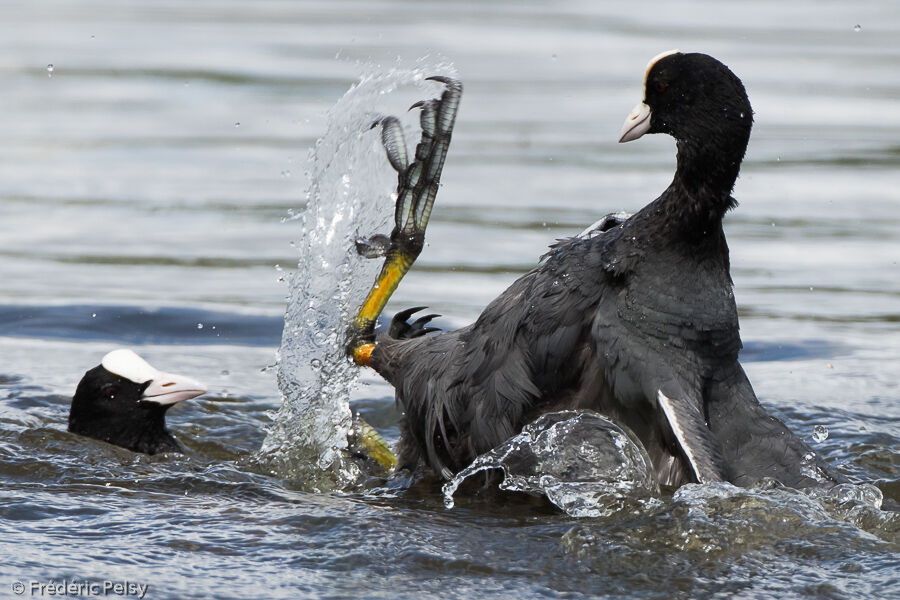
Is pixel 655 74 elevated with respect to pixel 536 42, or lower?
lower

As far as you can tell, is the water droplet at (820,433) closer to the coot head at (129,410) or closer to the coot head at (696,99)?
the coot head at (696,99)

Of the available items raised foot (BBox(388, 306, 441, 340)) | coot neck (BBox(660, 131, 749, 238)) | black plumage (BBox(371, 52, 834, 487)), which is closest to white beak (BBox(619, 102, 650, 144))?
black plumage (BBox(371, 52, 834, 487))

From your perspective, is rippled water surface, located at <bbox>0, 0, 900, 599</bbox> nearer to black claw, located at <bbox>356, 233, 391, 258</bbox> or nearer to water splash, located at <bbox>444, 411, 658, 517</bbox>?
water splash, located at <bbox>444, 411, 658, 517</bbox>

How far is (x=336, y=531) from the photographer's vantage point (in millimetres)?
4035

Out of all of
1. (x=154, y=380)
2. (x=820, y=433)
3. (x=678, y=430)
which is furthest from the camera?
(x=820, y=433)

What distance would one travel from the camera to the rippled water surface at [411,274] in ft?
12.7

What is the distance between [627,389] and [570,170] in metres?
5.03

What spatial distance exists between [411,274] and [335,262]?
2.41m

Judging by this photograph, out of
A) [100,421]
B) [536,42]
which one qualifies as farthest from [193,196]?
[536,42]

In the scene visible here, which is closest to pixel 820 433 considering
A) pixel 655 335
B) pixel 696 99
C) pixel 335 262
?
pixel 655 335

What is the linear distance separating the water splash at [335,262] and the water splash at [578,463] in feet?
2.88

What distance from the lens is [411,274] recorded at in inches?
299

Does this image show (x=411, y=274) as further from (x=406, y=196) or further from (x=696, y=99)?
(x=696, y=99)

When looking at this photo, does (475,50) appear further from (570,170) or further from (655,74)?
(655,74)
